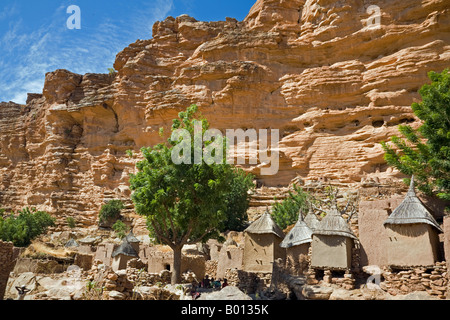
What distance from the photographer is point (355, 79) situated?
40562 millimetres

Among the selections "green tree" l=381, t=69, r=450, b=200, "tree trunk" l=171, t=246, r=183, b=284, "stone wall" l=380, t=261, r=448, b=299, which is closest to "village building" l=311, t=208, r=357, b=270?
"stone wall" l=380, t=261, r=448, b=299

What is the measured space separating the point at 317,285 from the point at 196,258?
7.48 m

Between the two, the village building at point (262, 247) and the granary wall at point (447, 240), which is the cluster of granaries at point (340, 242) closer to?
the village building at point (262, 247)

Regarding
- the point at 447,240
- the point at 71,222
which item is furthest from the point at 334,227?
the point at 71,222

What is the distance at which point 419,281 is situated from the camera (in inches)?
419

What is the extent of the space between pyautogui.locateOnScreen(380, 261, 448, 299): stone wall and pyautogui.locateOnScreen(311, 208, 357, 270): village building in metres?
1.31

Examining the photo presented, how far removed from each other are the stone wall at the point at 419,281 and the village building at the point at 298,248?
3.16m

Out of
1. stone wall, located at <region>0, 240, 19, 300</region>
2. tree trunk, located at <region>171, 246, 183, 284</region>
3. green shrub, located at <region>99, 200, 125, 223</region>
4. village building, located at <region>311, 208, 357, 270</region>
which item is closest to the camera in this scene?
stone wall, located at <region>0, 240, 19, 300</region>

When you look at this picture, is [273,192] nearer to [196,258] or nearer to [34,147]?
[196,258]

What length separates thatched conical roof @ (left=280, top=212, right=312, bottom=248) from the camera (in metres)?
14.2

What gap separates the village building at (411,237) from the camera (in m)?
11.0

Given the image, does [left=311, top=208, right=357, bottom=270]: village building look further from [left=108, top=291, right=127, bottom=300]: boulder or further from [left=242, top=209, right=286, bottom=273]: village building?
[left=108, top=291, right=127, bottom=300]: boulder

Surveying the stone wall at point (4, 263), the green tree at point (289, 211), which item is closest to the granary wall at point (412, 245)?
the stone wall at point (4, 263)
